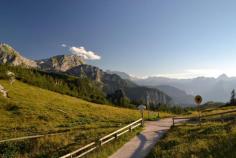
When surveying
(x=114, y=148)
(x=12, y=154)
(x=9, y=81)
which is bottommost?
(x=12, y=154)

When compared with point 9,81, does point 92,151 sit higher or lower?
lower

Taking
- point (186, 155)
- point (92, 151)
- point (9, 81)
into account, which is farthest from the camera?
point (9, 81)

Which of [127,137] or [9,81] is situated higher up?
[9,81]

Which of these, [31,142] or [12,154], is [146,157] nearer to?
[12,154]

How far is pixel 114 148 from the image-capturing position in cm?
1764

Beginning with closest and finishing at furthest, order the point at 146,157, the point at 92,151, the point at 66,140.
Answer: the point at 146,157 → the point at 92,151 → the point at 66,140

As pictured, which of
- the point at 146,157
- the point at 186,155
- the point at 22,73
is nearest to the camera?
the point at 186,155

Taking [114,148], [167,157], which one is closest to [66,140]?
[114,148]

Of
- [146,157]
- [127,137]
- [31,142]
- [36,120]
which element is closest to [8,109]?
[36,120]

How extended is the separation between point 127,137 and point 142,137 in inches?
54.7

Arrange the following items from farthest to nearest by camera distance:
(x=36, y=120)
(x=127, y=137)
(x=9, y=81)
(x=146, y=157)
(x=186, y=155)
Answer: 1. (x=9, y=81)
2. (x=36, y=120)
3. (x=127, y=137)
4. (x=146, y=157)
5. (x=186, y=155)

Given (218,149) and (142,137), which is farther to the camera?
(142,137)

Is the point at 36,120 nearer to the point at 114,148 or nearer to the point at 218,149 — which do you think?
the point at 114,148

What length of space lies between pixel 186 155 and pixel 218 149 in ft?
6.44
